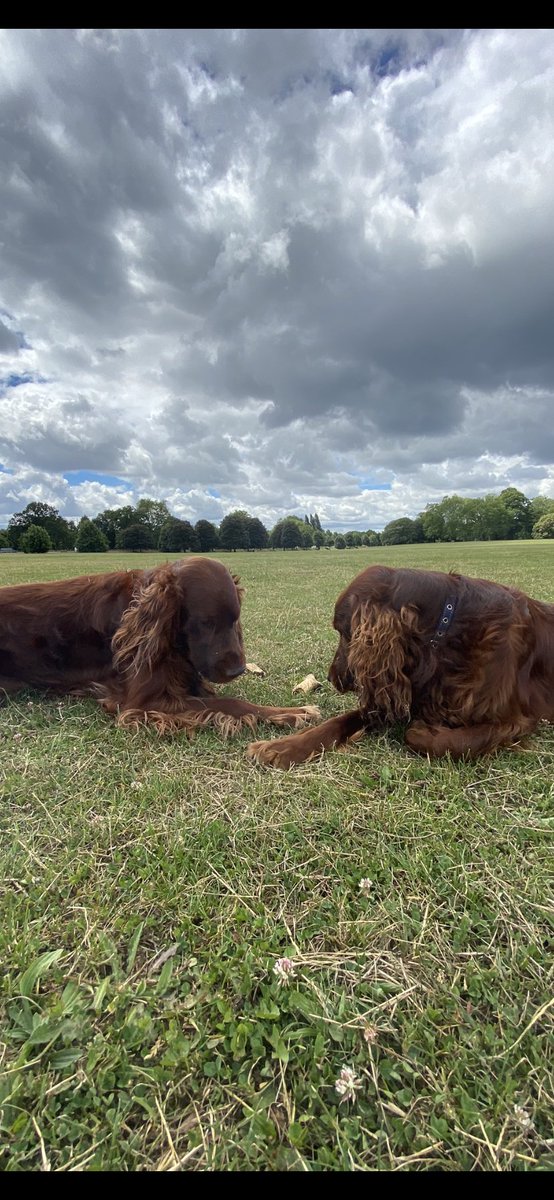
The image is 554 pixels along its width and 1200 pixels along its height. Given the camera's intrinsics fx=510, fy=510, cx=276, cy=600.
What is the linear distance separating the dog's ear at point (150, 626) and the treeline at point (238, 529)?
58683 mm

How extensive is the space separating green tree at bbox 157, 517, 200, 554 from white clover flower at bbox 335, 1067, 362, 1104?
62.2 m

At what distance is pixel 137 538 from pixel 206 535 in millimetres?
11118

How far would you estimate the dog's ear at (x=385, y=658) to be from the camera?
248 cm

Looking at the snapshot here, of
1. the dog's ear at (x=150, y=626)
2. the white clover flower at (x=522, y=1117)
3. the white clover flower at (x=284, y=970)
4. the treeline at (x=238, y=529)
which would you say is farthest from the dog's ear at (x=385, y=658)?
the treeline at (x=238, y=529)

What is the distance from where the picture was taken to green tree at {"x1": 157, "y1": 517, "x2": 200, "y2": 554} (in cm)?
6219

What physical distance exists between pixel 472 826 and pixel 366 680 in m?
0.86

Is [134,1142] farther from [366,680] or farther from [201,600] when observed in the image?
[201,600]

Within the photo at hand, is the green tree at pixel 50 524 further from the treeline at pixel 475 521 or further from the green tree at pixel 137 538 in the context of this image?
the treeline at pixel 475 521

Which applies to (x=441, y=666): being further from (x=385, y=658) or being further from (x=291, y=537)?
(x=291, y=537)

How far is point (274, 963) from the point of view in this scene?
127 centimetres

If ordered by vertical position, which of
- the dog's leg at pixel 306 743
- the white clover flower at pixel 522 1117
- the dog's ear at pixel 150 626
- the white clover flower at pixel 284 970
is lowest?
the white clover flower at pixel 522 1117

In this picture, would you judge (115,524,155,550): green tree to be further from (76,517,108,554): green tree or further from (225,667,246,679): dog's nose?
(225,667,246,679): dog's nose

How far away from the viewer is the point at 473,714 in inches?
93.6
